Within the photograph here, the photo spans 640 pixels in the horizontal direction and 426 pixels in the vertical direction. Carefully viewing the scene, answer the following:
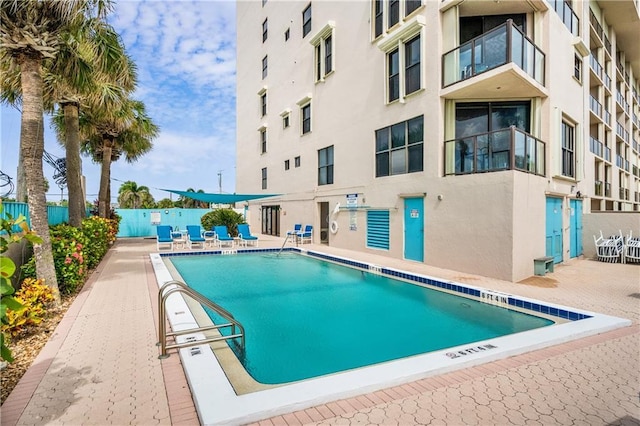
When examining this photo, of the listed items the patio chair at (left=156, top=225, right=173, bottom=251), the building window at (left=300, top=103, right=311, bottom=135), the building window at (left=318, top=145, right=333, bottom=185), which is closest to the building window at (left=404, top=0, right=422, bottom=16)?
the building window at (left=318, top=145, right=333, bottom=185)

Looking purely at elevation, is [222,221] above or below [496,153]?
below

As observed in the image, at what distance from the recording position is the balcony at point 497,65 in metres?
9.99

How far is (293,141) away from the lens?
22.0m

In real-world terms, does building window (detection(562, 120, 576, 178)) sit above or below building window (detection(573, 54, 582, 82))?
below

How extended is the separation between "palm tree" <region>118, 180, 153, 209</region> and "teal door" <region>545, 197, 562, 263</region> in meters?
44.0

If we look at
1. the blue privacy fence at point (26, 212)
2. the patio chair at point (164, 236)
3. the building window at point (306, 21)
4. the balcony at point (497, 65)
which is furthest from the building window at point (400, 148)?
the blue privacy fence at point (26, 212)

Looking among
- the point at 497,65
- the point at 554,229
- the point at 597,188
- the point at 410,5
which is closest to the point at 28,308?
the point at 497,65

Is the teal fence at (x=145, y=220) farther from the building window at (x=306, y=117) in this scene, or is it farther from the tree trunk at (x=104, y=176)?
the building window at (x=306, y=117)

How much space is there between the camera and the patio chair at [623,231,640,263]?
12.5 meters

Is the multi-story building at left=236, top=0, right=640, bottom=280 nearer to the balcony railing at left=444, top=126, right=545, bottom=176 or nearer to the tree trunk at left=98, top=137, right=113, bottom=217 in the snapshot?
the balcony railing at left=444, top=126, right=545, bottom=176

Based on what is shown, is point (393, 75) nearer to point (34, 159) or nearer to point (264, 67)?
point (34, 159)

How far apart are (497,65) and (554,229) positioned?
257 inches

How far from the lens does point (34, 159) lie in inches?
260

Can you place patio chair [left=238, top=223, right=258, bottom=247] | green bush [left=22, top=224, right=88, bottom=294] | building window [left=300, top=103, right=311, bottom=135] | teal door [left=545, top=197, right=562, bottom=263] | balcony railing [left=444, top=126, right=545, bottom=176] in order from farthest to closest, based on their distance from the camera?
building window [left=300, top=103, right=311, bottom=135] → patio chair [left=238, top=223, right=258, bottom=247] → teal door [left=545, top=197, right=562, bottom=263] → balcony railing [left=444, top=126, right=545, bottom=176] → green bush [left=22, top=224, right=88, bottom=294]
